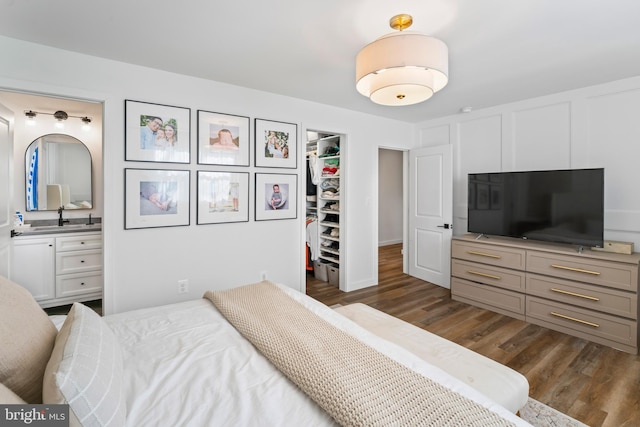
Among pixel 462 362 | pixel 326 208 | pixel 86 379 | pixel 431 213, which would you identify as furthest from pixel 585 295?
pixel 86 379

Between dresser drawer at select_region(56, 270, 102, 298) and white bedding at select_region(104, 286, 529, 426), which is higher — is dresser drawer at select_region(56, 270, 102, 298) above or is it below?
below

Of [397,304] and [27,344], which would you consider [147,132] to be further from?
[397,304]

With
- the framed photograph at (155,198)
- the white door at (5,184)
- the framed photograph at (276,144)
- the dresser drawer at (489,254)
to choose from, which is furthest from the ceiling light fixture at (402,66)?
the white door at (5,184)

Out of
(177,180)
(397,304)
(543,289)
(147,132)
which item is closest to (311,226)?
(397,304)

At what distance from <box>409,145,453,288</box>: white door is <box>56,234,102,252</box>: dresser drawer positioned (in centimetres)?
413

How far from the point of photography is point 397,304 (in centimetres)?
365

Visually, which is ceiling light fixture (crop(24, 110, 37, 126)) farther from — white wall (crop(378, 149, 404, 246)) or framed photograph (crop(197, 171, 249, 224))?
white wall (crop(378, 149, 404, 246))

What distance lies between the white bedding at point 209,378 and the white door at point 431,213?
3.00 m

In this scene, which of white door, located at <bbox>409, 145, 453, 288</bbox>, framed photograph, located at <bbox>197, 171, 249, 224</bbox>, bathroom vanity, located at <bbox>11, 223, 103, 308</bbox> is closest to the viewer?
framed photograph, located at <bbox>197, 171, 249, 224</bbox>

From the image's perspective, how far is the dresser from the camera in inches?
104

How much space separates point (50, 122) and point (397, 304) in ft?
15.5

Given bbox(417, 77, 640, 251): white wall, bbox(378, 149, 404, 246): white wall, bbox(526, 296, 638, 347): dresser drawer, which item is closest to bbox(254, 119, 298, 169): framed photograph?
bbox(417, 77, 640, 251): white wall

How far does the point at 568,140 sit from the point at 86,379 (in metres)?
4.32

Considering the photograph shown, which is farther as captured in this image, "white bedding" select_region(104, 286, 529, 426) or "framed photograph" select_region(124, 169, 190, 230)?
"framed photograph" select_region(124, 169, 190, 230)
